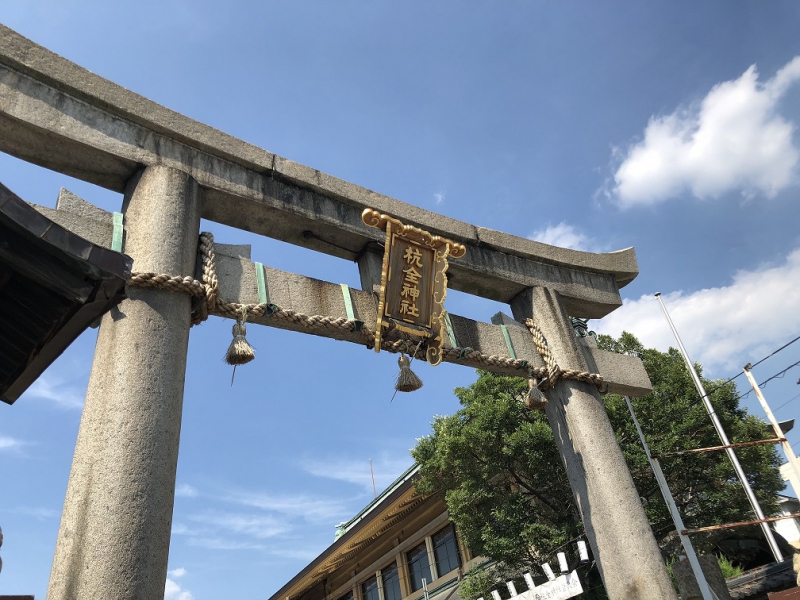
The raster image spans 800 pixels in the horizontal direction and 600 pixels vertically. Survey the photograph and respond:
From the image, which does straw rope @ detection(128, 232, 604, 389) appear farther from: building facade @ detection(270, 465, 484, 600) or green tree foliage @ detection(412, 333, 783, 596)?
building facade @ detection(270, 465, 484, 600)

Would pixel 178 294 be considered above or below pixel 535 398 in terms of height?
above

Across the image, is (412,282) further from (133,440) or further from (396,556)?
(396,556)

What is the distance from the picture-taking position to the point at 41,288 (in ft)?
10.1

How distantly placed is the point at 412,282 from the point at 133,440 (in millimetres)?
3102

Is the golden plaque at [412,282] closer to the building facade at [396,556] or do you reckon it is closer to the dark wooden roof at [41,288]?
the dark wooden roof at [41,288]

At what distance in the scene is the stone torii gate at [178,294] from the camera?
12.9 ft

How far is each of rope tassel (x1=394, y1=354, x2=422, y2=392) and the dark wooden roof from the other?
3275mm

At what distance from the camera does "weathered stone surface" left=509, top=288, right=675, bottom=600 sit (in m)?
5.96

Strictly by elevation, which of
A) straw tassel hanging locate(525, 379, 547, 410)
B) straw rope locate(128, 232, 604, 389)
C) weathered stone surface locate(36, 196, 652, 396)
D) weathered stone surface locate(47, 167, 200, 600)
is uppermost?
weathered stone surface locate(36, 196, 652, 396)

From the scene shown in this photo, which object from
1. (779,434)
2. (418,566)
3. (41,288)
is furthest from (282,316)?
(418,566)

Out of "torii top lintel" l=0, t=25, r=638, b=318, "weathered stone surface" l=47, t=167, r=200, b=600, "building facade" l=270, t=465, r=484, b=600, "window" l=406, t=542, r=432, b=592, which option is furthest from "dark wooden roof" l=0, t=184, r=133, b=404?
"window" l=406, t=542, r=432, b=592

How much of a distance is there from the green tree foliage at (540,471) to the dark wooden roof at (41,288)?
10823mm

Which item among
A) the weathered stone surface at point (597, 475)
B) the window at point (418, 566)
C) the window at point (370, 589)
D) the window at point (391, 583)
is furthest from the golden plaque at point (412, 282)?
the window at point (370, 589)

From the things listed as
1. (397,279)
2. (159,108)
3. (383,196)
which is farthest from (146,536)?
(383,196)
